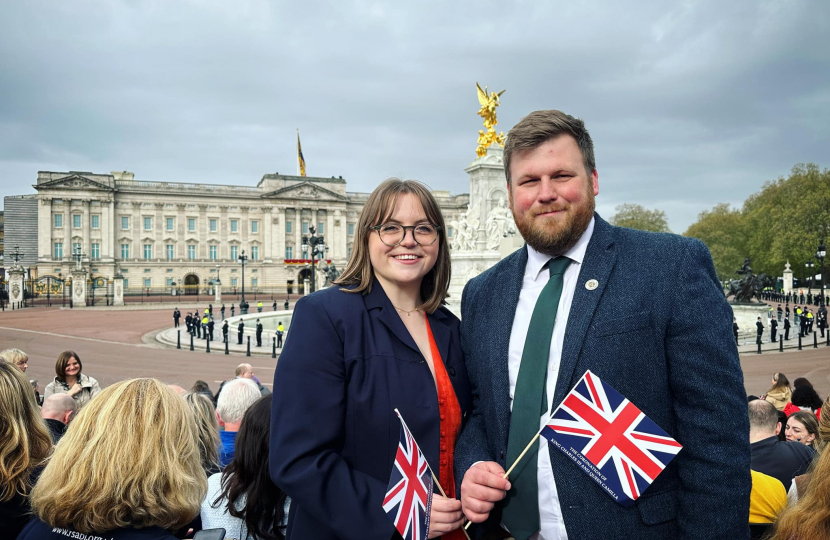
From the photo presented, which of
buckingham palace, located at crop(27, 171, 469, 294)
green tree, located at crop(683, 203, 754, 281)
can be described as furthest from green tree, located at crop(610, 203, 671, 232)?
buckingham palace, located at crop(27, 171, 469, 294)

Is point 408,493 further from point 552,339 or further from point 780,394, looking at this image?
point 780,394

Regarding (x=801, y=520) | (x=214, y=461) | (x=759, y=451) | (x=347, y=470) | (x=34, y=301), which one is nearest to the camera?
(x=801, y=520)

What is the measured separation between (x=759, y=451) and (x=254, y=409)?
12.3 feet

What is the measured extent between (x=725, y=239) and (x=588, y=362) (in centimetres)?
7549

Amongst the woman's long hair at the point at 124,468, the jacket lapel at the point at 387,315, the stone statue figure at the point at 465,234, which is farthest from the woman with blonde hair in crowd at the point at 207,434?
the stone statue figure at the point at 465,234

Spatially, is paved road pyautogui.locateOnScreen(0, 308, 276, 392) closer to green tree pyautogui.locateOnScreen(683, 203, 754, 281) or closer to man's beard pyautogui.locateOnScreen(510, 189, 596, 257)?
man's beard pyautogui.locateOnScreen(510, 189, 596, 257)

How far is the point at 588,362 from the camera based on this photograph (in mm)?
2297

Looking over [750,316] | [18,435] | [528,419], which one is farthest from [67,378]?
[750,316]

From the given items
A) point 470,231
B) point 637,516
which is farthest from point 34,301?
point 637,516

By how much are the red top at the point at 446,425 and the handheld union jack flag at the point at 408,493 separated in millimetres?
218

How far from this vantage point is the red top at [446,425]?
260 centimetres

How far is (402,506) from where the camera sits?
2273 millimetres

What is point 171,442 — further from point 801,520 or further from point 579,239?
point 801,520

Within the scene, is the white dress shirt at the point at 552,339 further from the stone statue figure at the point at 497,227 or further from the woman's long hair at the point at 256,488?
the stone statue figure at the point at 497,227
